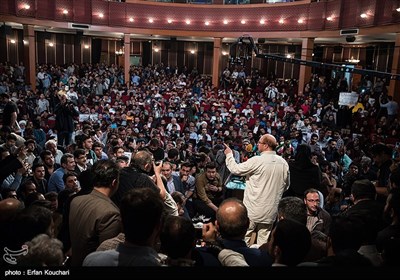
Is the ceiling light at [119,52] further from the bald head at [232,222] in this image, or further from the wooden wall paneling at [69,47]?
the bald head at [232,222]

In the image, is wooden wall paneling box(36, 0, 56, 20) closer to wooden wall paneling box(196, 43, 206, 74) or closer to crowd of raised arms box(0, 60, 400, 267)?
crowd of raised arms box(0, 60, 400, 267)

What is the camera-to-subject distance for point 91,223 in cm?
247

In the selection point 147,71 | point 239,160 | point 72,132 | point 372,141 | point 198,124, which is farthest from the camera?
point 147,71

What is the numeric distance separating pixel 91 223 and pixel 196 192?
8.93 feet

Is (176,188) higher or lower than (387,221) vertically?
lower

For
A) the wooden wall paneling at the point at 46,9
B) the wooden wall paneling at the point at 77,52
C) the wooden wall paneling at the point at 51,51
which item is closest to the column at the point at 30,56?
the wooden wall paneling at the point at 46,9

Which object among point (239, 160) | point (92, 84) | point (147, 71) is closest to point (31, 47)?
point (92, 84)

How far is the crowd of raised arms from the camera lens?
6.41ft

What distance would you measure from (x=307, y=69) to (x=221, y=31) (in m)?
5.18

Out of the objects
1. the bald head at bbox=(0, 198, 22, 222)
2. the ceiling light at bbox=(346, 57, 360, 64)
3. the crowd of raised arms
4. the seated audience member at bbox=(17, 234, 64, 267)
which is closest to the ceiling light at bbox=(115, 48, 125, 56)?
the crowd of raised arms

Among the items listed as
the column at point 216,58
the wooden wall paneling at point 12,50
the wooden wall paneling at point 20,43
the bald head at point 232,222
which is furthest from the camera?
the wooden wall paneling at point 20,43

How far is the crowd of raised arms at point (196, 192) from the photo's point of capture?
76.9 inches

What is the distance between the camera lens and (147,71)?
20922mm

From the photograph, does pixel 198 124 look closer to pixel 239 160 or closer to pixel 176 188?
pixel 239 160
